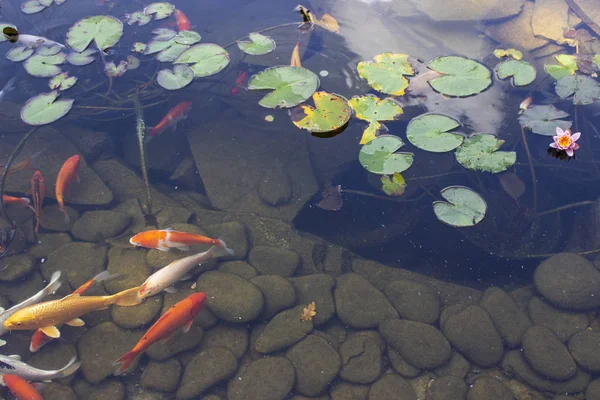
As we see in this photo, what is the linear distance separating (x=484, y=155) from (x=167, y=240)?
2.95 metres

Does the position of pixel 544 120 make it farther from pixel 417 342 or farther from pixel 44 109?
pixel 44 109

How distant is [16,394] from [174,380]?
3.31 feet

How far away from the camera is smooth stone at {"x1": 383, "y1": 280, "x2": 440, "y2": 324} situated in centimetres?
344

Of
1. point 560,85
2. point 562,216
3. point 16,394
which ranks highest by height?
point 560,85

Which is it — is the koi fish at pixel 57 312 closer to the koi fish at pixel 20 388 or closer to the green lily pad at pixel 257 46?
the koi fish at pixel 20 388

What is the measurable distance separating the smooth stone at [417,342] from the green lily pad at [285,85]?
2364 millimetres

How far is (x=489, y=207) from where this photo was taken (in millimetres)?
3883

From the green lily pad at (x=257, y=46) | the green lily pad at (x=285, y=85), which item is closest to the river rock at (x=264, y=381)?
the green lily pad at (x=285, y=85)

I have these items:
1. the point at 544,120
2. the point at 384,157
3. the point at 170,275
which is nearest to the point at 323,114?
the point at 384,157

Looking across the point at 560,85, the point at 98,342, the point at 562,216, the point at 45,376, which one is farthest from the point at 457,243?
the point at 45,376

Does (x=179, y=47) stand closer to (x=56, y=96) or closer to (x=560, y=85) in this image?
(x=56, y=96)

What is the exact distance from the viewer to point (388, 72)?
4609 mm

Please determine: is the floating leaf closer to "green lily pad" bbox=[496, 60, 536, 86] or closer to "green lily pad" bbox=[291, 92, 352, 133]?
"green lily pad" bbox=[291, 92, 352, 133]

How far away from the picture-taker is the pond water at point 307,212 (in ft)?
10.3
